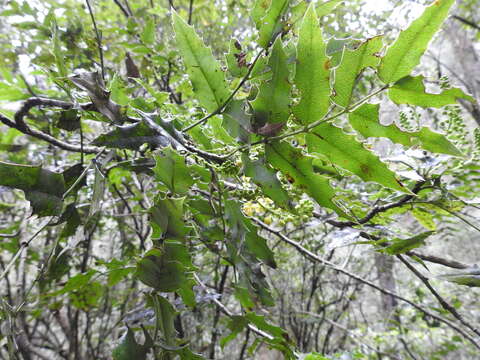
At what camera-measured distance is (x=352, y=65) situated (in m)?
0.39

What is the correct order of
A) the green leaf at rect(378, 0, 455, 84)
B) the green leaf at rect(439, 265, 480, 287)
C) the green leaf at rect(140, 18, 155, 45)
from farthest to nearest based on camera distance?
the green leaf at rect(140, 18, 155, 45), the green leaf at rect(439, 265, 480, 287), the green leaf at rect(378, 0, 455, 84)

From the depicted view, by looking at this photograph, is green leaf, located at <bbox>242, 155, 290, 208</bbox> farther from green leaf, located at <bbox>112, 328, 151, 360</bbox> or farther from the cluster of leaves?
green leaf, located at <bbox>112, 328, 151, 360</bbox>

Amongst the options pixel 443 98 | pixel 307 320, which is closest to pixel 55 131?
pixel 443 98

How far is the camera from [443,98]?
39cm

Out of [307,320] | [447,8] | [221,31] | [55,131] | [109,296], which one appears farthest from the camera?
[109,296]

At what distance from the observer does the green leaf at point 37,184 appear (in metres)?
0.38

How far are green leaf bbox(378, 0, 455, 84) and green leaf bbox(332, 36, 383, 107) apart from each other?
0.02 metres

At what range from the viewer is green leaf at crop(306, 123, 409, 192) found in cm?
40

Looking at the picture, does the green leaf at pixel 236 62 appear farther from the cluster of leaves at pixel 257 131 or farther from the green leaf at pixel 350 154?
the green leaf at pixel 350 154

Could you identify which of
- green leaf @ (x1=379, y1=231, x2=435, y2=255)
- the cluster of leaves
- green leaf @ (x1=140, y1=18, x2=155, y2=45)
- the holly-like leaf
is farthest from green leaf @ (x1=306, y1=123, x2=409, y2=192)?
green leaf @ (x1=140, y1=18, x2=155, y2=45)

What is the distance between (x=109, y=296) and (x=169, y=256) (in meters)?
2.06

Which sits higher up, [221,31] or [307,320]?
[221,31]

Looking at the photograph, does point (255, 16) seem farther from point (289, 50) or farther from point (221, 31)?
point (221, 31)

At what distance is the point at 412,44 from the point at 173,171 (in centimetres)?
31
